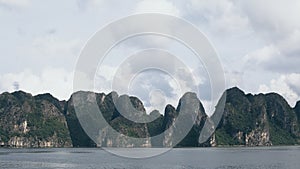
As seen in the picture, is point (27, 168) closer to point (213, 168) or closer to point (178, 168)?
point (178, 168)

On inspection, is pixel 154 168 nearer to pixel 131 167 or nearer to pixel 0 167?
pixel 131 167

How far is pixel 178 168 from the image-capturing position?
101m

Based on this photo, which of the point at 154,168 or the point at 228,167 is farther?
the point at 228,167

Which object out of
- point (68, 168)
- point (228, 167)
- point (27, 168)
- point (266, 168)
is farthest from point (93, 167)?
point (266, 168)

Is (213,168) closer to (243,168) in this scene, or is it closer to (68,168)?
(243,168)

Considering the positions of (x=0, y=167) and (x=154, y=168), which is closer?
(x=154, y=168)

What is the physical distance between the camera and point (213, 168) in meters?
105

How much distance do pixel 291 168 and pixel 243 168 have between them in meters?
11.2

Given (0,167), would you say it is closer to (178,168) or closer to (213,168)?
(178,168)

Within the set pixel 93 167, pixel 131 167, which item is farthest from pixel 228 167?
pixel 93 167

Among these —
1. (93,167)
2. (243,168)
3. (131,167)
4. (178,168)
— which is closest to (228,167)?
(243,168)

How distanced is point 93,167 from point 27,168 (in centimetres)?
1552

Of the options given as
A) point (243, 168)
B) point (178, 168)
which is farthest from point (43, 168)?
point (243, 168)

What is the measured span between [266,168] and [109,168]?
36451 millimetres
